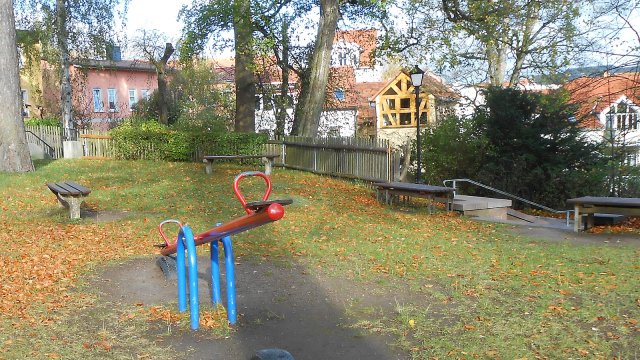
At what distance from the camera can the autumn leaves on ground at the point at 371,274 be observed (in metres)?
5.17

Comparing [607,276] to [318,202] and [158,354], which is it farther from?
[318,202]

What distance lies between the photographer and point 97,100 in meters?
52.1

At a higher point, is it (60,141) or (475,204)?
(60,141)

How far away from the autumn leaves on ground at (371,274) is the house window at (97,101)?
38358 millimetres

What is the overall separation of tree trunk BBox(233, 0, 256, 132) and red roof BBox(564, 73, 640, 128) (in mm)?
12552

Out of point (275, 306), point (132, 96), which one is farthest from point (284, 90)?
point (132, 96)

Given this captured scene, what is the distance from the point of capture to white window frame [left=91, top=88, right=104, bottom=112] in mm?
51188

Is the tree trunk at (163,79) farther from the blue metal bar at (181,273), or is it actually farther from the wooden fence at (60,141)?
the blue metal bar at (181,273)

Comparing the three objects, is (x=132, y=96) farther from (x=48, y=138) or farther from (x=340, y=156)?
(x=340, y=156)

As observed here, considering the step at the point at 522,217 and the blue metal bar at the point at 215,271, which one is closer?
the blue metal bar at the point at 215,271

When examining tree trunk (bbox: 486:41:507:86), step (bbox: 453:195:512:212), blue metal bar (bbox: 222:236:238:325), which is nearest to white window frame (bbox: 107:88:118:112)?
tree trunk (bbox: 486:41:507:86)

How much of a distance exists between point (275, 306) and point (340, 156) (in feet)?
43.1

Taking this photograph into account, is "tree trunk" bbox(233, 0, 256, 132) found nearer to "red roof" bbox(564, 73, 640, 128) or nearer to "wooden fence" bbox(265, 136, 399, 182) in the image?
"wooden fence" bbox(265, 136, 399, 182)

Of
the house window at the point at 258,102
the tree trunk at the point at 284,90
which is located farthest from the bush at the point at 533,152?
the house window at the point at 258,102
